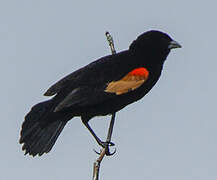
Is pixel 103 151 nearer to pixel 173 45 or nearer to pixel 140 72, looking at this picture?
pixel 140 72

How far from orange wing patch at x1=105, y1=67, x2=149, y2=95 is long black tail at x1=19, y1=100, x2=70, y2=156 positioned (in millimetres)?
537

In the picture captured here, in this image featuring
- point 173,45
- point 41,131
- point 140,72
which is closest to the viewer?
point 41,131

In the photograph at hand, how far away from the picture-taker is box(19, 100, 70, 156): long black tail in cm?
585

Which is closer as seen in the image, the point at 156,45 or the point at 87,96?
the point at 87,96

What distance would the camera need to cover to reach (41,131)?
5.98m

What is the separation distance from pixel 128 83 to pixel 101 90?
30 centimetres

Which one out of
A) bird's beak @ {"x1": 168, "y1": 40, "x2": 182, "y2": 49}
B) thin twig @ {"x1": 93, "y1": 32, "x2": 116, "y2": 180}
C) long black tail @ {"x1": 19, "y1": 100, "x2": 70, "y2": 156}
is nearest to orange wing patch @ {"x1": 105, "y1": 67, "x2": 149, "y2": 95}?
thin twig @ {"x1": 93, "y1": 32, "x2": 116, "y2": 180}

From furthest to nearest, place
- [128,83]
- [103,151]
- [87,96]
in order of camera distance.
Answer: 1. [128,83]
2. [87,96]
3. [103,151]

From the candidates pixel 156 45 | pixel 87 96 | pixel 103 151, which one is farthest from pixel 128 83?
pixel 103 151

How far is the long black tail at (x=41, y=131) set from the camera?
5.85m

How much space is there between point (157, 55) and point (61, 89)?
1.30 metres

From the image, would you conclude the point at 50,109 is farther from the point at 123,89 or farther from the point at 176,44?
the point at 176,44

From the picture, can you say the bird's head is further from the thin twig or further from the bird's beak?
the thin twig

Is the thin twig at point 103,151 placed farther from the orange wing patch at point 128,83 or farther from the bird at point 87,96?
the orange wing patch at point 128,83
